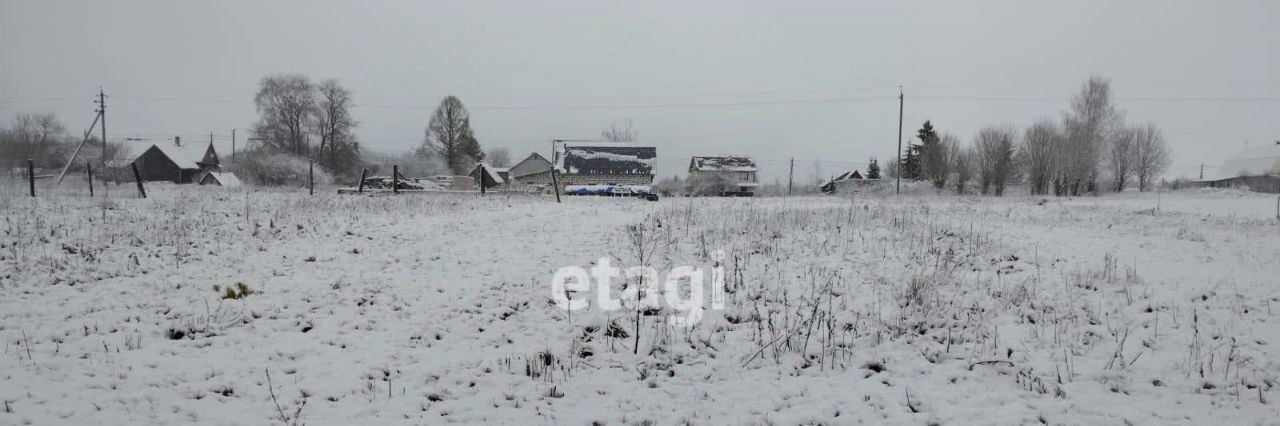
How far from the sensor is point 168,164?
54906mm

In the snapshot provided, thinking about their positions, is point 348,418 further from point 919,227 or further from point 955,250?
point 919,227

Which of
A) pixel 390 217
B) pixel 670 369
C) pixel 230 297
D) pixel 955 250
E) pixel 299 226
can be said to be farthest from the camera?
pixel 390 217

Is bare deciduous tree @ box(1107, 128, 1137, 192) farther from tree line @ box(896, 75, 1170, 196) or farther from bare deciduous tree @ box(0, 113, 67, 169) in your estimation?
bare deciduous tree @ box(0, 113, 67, 169)

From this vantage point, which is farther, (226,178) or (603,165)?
(603,165)

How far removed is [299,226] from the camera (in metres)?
12.5

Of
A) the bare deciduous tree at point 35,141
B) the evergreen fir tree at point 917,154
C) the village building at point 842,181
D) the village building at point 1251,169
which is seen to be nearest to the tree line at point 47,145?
the bare deciduous tree at point 35,141

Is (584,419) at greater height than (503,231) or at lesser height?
lesser

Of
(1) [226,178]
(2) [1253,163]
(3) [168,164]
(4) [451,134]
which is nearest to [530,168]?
(4) [451,134]

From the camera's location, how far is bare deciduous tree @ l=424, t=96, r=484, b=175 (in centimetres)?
6203

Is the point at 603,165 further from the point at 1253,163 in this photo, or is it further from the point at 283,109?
the point at 1253,163

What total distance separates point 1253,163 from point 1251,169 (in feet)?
3.56

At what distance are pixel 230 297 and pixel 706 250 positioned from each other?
25.5 ft

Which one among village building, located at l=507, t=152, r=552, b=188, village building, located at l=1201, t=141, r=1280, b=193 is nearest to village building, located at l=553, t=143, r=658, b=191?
village building, located at l=507, t=152, r=552, b=188

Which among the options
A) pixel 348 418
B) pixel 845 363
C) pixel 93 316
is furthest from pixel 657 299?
pixel 93 316
